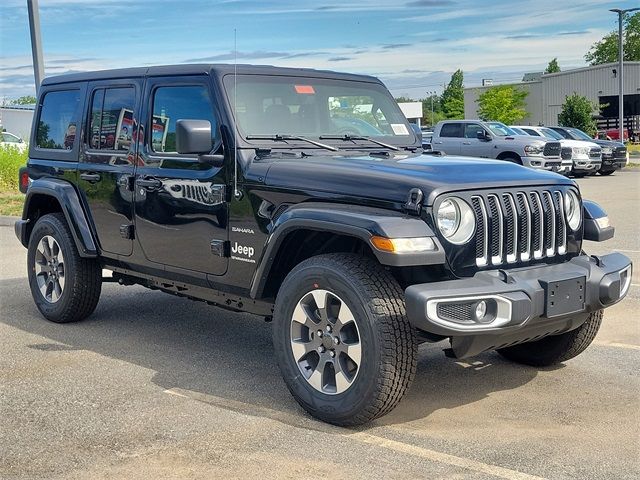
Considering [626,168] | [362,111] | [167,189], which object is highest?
[362,111]

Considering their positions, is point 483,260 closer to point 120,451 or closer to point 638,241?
point 120,451

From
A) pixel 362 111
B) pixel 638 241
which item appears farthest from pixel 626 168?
pixel 362 111

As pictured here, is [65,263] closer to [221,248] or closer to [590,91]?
[221,248]

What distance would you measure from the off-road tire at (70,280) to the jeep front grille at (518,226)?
3472 mm

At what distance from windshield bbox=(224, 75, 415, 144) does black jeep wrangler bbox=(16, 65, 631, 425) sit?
1 centimetres

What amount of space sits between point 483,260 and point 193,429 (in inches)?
69.3

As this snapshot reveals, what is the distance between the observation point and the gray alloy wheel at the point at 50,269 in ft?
22.5

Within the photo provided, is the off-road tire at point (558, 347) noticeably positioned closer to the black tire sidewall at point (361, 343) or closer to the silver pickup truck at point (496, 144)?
the black tire sidewall at point (361, 343)

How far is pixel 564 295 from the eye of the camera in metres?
4.41

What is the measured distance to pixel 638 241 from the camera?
11.0m

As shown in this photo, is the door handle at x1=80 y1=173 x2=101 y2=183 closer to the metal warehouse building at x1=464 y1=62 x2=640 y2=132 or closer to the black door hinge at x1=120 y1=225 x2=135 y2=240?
the black door hinge at x1=120 y1=225 x2=135 y2=240

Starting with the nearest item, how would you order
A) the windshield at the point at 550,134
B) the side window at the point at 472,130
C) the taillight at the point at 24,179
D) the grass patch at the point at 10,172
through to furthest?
1. the taillight at the point at 24,179
2. the grass patch at the point at 10,172
3. the side window at the point at 472,130
4. the windshield at the point at 550,134

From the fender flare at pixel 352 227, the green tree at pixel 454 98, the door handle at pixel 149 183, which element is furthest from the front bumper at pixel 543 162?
the green tree at pixel 454 98

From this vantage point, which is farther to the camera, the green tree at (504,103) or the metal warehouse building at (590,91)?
the green tree at (504,103)
